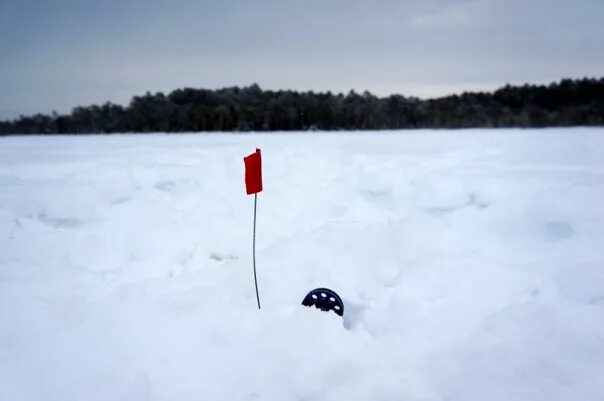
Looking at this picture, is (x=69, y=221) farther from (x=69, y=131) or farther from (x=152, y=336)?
(x=69, y=131)

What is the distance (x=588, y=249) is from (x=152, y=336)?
3.64 m

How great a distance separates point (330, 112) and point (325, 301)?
47790mm

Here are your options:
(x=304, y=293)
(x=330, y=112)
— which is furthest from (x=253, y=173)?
(x=330, y=112)

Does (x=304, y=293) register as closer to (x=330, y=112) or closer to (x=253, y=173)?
(x=253, y=173)

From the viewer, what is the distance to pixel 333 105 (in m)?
51.1

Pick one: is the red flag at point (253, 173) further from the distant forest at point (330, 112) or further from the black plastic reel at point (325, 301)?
the distant forest at point (330, 112)

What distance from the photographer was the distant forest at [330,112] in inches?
1719

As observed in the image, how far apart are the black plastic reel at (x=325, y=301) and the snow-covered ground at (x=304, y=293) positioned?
111 millimetres

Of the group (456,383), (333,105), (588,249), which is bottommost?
(456,383)

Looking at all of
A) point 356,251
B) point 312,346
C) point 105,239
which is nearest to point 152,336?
point 312,346

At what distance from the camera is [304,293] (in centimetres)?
329

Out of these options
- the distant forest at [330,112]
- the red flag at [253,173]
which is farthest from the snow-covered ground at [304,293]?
the distant forest at [330,112]

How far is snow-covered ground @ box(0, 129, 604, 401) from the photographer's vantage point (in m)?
2.26

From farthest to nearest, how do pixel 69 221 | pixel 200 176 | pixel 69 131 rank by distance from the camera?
pixel 69 131 → pixel 200 176 → pixel 69 221
